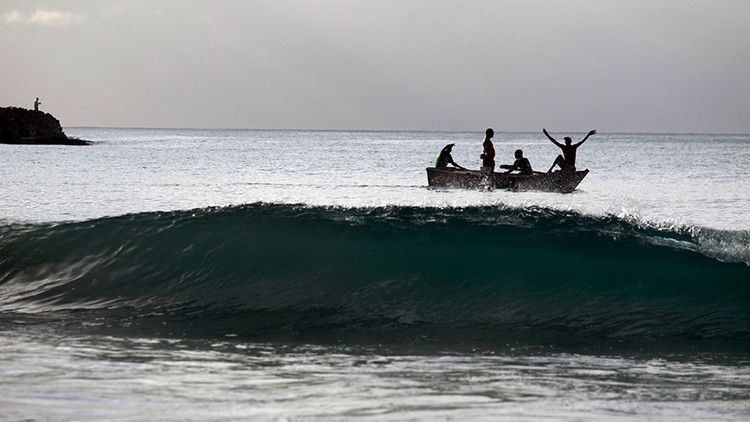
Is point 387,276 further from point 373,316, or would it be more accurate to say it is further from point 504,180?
point 504,180

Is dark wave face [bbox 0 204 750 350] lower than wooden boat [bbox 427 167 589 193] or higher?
lower

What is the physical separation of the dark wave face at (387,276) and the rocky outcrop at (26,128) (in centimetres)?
10264

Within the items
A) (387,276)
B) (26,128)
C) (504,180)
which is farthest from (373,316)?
(26,128)

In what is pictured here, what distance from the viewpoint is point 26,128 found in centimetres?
11519

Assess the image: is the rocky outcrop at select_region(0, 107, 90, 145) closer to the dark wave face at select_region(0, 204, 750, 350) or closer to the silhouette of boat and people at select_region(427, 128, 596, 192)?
the silhouette of boat and people at select_region(427, 128, 596, 192)

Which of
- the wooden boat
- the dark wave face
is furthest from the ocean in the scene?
the wooden boat

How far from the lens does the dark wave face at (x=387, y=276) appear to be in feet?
38.4

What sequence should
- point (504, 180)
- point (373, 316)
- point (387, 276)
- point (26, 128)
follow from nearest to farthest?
point (373, 316)
point (387, 276)
point (504, 180)
point (26, 128)

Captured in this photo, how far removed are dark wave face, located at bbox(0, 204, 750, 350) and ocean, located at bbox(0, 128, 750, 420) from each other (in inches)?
1.9

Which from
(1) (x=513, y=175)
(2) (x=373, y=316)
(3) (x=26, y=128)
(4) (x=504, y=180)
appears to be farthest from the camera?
(3) (x=26, y=128)

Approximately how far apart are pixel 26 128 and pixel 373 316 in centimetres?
11107

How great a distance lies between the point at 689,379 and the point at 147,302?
25.1 ft

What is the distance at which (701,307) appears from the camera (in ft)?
42.0

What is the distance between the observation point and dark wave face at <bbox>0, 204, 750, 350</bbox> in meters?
11.7
